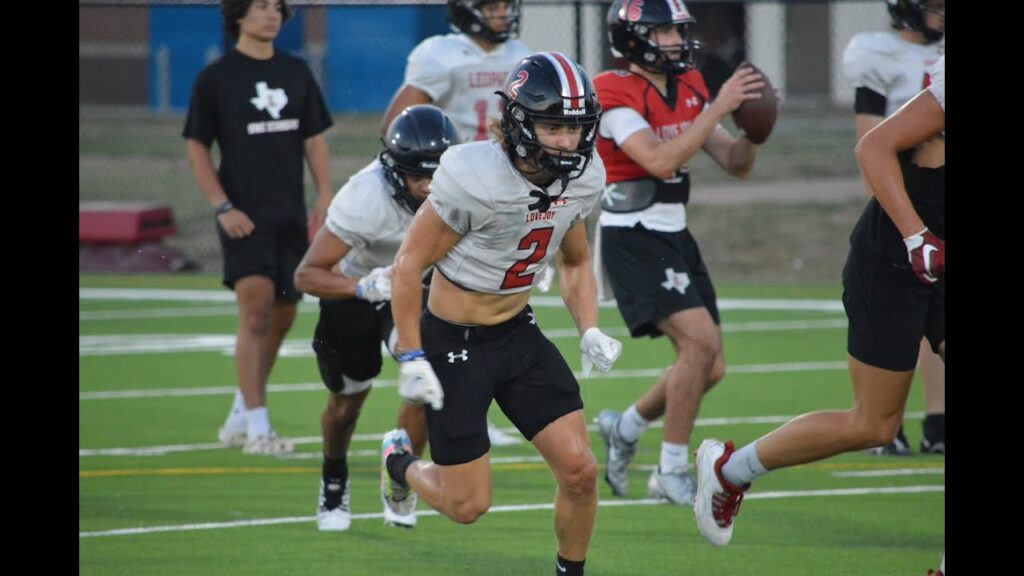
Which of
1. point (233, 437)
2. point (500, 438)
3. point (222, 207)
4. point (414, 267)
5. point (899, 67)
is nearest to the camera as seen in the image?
point (414, 267)

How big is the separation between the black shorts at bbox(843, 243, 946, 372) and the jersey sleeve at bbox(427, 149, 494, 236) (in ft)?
4.29

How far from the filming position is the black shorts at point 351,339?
646cm

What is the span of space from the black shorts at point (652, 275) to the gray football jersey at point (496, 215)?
1.66 metres

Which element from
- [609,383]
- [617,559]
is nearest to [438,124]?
[617,559]

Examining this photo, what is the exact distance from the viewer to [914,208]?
5375mm

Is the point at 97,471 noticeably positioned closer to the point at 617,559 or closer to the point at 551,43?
the point at 617,559

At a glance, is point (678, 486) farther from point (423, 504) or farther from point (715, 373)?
point (423, 504)

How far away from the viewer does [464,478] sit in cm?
534

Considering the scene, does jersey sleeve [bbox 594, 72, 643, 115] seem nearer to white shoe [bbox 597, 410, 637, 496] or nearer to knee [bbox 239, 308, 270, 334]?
white shoe [bbox 597, 410, 637, 496]

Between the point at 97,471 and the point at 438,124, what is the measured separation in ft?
8.85

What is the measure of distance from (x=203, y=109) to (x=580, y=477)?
4.02m

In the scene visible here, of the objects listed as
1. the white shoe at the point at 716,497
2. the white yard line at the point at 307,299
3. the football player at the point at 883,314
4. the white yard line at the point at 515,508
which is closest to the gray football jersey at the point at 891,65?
the white yard line at the point at 515,508

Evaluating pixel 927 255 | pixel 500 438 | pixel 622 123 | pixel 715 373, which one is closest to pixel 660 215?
pixel 622 123
